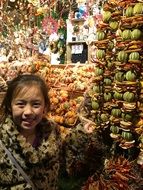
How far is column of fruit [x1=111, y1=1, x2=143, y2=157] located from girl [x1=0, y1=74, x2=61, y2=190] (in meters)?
0.75

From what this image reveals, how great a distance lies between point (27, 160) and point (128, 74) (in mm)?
1003

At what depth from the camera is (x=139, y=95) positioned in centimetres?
245

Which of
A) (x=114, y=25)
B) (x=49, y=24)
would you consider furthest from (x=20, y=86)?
(x=49, y=24)

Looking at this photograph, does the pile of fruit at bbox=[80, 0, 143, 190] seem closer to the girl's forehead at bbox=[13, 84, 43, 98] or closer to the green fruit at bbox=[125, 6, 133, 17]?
the green fruit at bbox=[125, 6, 133, 17]

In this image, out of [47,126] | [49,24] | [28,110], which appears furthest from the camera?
[49,24]

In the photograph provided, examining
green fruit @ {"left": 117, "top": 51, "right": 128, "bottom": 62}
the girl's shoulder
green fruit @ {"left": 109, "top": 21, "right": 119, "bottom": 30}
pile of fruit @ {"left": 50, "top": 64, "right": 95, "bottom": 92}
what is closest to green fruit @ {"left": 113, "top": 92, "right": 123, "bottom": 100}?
green fruit @ {"left": 117, "top": 51, "right": 128, "bottom": 62}

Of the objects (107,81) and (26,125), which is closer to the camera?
(26,125)

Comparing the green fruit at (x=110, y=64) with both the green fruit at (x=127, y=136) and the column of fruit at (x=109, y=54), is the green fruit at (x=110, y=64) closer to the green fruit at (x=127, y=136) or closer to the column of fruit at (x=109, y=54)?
the column of fruit at (x=109, y=54)

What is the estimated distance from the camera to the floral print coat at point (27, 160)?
66.0 inches

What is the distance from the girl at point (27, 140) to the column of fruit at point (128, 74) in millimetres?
754

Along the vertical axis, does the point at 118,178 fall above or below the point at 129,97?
below

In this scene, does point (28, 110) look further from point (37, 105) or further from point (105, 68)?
point (105, 68)

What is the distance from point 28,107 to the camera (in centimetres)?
170

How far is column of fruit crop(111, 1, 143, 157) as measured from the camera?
241cm
